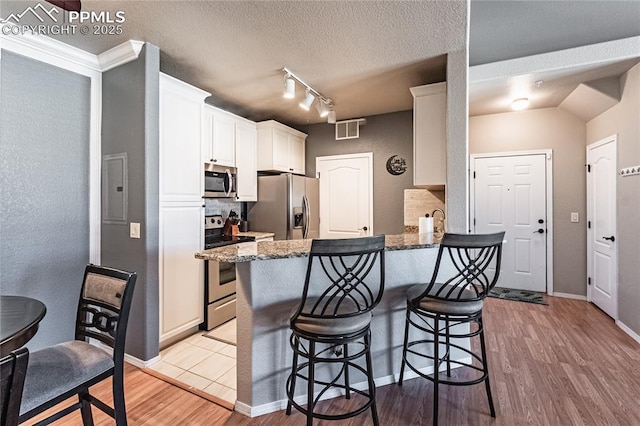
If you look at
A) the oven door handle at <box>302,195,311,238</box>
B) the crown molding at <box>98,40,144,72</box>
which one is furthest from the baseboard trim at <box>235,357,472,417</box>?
the crown molding at <box>98,40,144,72</box>

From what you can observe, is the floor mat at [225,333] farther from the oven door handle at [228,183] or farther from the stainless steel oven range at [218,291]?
the oven door handle at [228,183]

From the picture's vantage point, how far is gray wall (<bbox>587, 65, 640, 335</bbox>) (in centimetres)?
282

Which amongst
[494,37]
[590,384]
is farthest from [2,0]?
[590,384]

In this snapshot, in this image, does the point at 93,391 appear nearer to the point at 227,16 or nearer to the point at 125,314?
the point at 125,314

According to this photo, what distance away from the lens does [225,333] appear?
2969mm

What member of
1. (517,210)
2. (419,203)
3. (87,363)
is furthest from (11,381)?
(517,210)

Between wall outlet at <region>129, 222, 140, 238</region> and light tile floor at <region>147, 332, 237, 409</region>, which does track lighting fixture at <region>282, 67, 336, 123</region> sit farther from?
light tile floor at <region>147, 332, 237, 409</region>

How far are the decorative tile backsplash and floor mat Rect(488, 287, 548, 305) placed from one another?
1459mm

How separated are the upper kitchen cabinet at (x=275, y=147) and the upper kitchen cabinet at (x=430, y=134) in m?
1.92

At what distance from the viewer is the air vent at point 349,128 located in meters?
4.32

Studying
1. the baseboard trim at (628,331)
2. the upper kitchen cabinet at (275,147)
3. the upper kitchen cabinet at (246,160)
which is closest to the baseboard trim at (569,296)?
the baseboard trim at (628,331)

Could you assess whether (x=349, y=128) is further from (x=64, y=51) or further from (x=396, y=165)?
(x=64, y=51)

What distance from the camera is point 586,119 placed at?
12.5ft

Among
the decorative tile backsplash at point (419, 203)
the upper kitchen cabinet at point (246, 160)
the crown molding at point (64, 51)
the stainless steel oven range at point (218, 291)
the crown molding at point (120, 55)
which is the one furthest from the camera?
the upper kitchen cabinet at point (246, 160)
